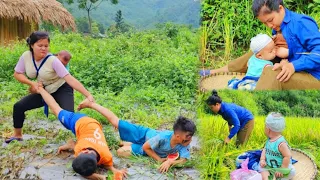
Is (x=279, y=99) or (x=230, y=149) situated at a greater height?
(x=279, y=99)

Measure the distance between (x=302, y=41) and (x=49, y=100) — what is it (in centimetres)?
235

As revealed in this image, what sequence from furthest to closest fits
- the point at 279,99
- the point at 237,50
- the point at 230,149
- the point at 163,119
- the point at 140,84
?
the point at 140,84 → the point at 163,119 → the point at 237,50 → the point at 230,149 → the point at 279,99

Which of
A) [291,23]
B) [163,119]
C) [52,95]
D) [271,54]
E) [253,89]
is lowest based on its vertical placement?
[163,119]

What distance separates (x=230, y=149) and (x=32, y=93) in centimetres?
184

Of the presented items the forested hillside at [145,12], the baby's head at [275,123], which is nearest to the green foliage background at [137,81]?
the baby's head at [275,123]

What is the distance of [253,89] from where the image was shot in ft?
7.84

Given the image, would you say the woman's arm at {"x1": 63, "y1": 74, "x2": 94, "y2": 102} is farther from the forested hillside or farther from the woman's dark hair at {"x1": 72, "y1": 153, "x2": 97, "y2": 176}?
the forested hillside

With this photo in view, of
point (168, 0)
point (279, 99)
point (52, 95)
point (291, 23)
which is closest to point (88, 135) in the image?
point (52, 95)

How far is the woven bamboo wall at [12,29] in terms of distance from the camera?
13684 mm

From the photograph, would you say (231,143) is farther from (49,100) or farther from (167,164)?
(49,100)

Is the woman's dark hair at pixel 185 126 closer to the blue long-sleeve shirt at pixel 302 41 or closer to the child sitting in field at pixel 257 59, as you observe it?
the child sitting in field at pixel 257 59

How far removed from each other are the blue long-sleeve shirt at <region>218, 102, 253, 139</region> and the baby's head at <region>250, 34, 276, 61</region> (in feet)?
2.34

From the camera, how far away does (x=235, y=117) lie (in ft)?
10.2

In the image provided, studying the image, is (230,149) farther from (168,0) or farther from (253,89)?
(168,0)
